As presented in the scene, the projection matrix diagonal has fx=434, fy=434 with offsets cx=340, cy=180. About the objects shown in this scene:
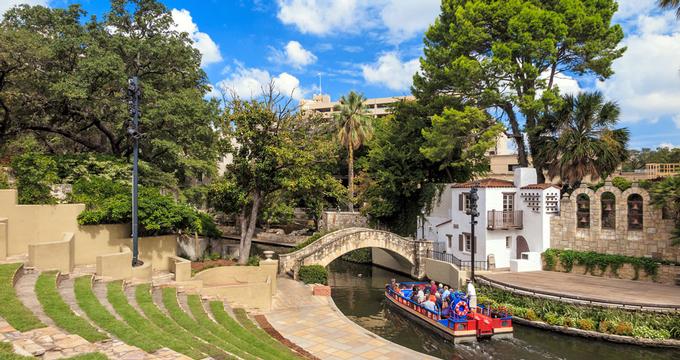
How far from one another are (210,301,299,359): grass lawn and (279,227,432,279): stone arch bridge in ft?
37.9

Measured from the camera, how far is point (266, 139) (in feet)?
84.2

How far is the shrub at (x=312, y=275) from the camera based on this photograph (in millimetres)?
26688

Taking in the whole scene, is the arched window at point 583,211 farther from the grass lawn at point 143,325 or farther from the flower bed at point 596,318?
the grass lawn at point 143,325

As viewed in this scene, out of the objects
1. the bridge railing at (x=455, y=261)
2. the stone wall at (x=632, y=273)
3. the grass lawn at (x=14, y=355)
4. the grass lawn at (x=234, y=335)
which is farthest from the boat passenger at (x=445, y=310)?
the grass lawn at (x=14, y=355)

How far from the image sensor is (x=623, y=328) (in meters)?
19.2

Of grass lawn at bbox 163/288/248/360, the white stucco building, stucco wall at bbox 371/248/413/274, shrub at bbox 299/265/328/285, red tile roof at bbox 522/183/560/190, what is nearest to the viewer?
grass lawn at bbox 163/288/248/360

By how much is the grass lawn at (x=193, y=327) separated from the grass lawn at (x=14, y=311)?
12.5 ft

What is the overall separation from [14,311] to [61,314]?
90 cm

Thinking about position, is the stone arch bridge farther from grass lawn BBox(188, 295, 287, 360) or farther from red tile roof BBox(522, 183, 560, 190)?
grass lawn BBox(188, 295, 287, 360)

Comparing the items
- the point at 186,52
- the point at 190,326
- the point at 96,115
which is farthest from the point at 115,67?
the point at 190,326

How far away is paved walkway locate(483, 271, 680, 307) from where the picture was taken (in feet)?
67.7

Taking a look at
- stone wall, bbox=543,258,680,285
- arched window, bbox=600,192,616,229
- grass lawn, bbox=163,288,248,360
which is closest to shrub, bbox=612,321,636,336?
stone wall, bbox=543,258,680,285

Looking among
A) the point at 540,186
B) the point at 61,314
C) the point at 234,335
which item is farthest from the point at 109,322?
the point at 540,186

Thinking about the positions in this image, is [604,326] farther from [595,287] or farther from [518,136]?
[518,136]
